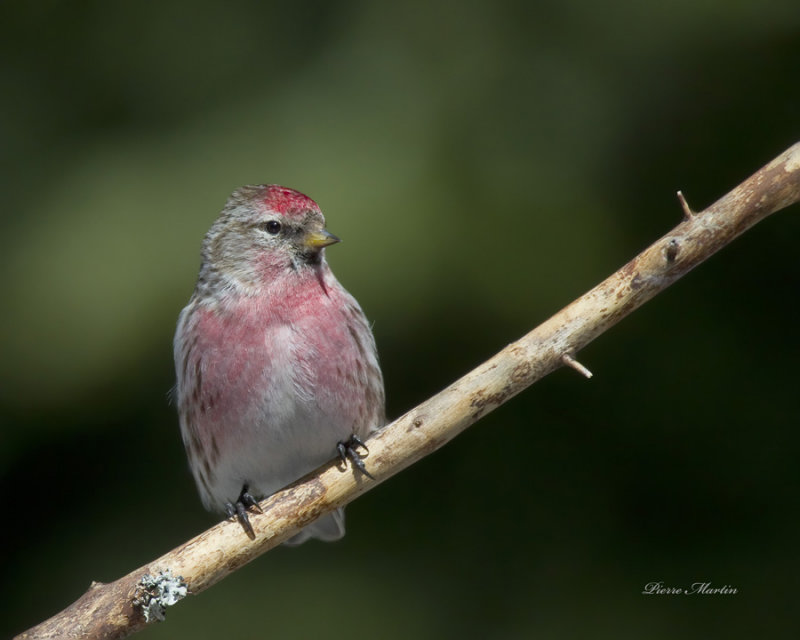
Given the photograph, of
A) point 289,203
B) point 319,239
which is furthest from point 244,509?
point 289,203

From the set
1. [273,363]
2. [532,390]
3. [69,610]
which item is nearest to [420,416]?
[273,363]

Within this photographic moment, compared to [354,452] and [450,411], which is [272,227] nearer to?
[354,452]

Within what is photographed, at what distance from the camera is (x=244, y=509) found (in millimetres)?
2988

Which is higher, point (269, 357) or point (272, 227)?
point (272, 227)

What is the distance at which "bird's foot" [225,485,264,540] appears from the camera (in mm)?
2875

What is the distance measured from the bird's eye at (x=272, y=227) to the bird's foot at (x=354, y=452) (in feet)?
2.25

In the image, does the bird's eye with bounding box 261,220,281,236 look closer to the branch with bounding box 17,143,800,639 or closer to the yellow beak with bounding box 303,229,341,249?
the yellow beak with bounding box 303,229,341,249

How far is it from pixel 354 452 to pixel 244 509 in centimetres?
34

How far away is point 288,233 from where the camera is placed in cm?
338

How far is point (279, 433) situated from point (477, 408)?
761 mm

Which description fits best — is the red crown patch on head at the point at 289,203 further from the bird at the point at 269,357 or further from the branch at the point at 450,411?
the branch at the point at 450,411

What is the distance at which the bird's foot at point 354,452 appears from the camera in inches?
115

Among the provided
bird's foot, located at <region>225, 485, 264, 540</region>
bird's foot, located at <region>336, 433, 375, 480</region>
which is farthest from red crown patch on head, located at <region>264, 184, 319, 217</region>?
bird's foot, located at <region>225, 485, 264, 540</region>

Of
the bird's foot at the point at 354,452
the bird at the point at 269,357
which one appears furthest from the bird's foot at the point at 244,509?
the bird's foot at the point at 354,452
